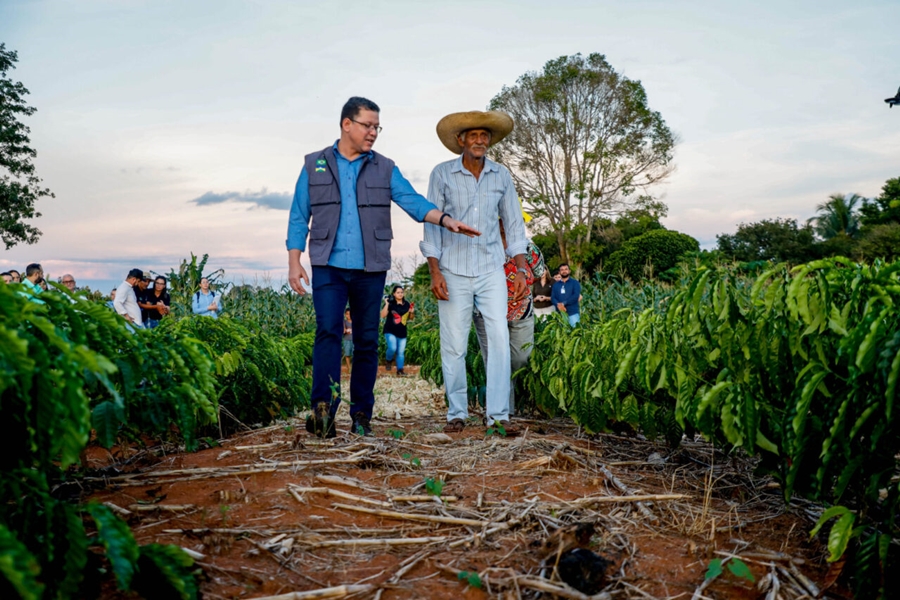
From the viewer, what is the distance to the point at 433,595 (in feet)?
6.29

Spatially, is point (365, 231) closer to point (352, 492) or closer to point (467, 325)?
point (467, 325)

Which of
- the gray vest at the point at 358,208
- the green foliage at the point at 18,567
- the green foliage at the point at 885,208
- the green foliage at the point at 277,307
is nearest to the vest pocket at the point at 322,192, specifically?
the gray vest at the point at 358,208

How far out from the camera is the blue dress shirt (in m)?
3.81

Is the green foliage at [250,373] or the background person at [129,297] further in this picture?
the background person at [129,297]

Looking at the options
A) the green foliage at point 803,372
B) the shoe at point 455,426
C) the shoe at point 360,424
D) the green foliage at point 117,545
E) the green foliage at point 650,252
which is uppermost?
the green foliage at point 650,252

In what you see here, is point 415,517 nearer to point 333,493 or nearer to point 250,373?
point 333,493

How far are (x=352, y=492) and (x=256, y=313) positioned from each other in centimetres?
926

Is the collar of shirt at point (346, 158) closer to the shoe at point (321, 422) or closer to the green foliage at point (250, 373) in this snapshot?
the green foliage at point (250, 373)

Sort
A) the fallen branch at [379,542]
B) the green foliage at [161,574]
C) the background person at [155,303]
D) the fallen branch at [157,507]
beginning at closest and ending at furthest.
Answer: the green foliage at [161,574]
the fallen branch at [379,542]
the fallen branch at [157,507]
the background person at [155,303]

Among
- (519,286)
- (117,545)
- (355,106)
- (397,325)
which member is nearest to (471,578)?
(117,545)

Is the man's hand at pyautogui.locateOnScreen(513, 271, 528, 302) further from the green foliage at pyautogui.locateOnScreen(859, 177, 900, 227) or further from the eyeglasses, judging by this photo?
the green foliage at pyautogui.locateOnScreen(859, 177, 900, 227)

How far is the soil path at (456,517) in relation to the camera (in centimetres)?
201

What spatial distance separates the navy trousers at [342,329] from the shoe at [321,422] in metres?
0.06

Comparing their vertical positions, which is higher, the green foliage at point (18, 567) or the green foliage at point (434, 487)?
the green foliage at point (18, 567)
